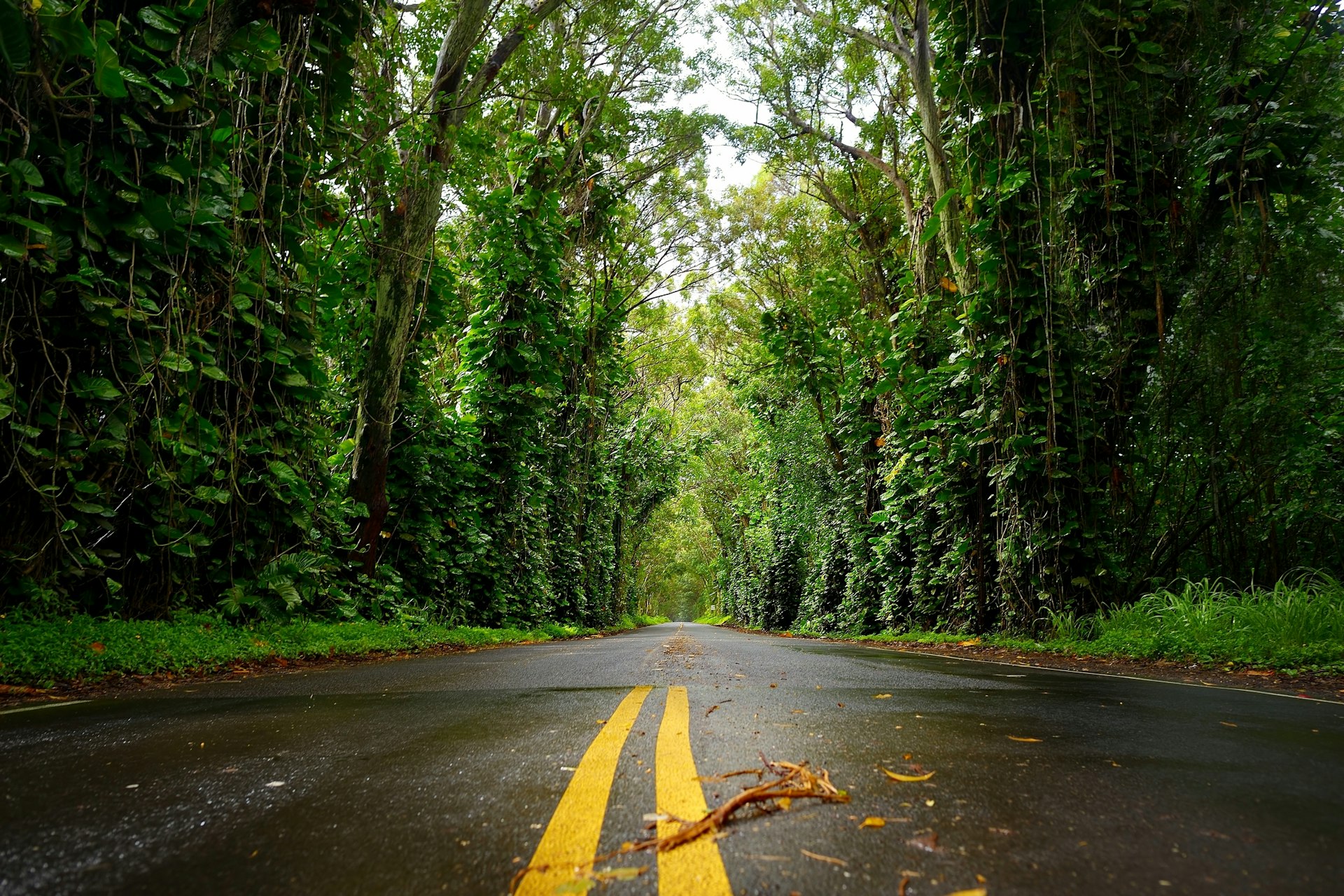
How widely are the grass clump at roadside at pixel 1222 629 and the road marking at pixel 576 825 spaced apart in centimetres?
545

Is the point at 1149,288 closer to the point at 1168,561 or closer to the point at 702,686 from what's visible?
the point at 1168,561

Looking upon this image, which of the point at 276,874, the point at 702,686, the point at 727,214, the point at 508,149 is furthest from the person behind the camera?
the point at 727,214

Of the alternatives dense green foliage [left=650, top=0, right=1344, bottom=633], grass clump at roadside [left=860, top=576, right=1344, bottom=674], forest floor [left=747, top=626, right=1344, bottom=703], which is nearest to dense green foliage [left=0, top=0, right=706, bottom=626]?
dense green foliage [left=650, top=0, right=1344, bottom=633]

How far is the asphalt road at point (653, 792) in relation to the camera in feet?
4.65

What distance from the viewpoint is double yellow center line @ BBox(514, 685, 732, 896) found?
4.47 ft

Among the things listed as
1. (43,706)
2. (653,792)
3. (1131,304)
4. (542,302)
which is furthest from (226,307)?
(1131,304)

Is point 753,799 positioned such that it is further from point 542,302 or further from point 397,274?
point 542,302

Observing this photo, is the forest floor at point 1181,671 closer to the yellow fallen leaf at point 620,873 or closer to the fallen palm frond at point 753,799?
the fallen palm frond at point 753,799

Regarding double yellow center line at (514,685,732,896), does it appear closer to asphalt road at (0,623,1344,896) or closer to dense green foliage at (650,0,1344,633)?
asphalt road at (0,623,1344,896)

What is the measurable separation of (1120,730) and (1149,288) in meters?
7.24

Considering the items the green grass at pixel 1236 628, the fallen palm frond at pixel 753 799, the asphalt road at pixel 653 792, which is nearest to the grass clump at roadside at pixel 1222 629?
the green grass at pixel 1236 628

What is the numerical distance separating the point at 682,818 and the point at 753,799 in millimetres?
225

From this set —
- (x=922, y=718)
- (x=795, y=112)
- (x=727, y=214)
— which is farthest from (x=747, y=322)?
(x=922, y=718)

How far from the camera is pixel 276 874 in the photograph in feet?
4.67
